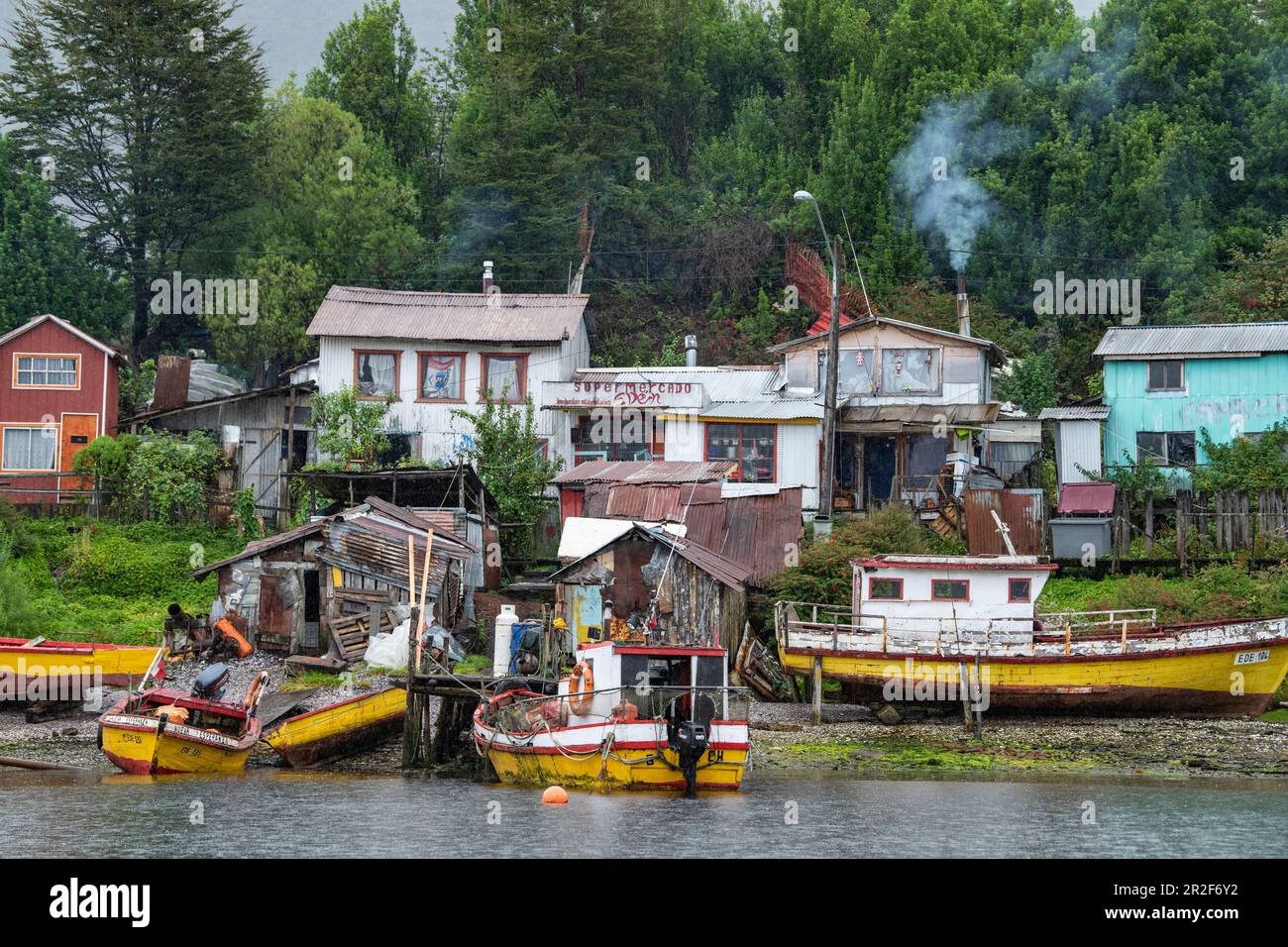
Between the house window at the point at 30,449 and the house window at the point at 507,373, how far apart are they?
43.4 feet

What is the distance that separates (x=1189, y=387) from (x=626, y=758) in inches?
1043

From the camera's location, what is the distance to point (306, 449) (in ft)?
164

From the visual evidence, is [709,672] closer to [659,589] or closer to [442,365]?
[659,589]

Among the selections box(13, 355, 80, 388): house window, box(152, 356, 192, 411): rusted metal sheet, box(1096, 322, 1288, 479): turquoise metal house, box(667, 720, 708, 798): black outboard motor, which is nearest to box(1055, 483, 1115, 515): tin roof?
box(1096, 322, 1288, 479): turquoise metal house

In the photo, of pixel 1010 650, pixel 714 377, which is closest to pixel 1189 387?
pixel 714 377

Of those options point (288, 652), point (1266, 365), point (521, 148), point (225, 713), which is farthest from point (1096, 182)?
point (225, 713)

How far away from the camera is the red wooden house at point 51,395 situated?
49.0 metres

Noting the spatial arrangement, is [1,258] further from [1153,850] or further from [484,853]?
[1153,850]

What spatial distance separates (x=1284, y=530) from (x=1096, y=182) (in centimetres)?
2427

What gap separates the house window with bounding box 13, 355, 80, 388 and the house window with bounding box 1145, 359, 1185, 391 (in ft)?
105

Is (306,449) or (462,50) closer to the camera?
(306,449)

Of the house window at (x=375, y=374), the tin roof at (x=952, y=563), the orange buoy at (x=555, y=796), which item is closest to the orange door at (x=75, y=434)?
the house window at (x=375, y=374)

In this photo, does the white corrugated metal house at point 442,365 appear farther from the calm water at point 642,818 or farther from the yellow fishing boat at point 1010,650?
the calm water at point 642,818

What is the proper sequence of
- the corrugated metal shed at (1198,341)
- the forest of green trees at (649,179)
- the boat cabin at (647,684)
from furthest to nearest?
the forest of green trees at (649,179) < the corrugated metal shed at (1198,341) < the boat cabin at (647,684)
